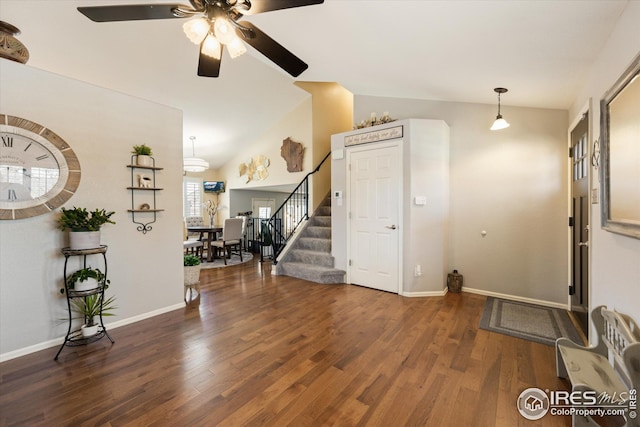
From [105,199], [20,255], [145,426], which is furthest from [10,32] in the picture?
[145,426]

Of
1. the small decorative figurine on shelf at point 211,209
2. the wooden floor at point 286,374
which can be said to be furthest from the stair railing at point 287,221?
the wooden floor at point 286,374

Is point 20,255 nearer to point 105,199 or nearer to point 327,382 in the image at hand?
point 105,199

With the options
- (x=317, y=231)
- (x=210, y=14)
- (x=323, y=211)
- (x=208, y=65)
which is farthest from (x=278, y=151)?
(x=210, y=14)

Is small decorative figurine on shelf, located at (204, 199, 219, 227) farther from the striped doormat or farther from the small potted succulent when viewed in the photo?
the striped doormat

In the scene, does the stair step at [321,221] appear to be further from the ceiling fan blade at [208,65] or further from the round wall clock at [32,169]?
the round wall clock at [32,169]

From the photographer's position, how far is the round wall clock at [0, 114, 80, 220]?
216 centimetres

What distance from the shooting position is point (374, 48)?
2.80 meters

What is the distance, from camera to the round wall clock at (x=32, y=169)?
2.16 m

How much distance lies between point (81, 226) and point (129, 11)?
182cm

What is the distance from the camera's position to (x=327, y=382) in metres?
1.87

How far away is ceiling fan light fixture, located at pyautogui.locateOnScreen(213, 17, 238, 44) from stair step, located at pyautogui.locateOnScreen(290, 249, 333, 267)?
348 cm

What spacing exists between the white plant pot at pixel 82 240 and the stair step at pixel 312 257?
312 centimetres

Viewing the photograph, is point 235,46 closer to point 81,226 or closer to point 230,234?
point 81,226

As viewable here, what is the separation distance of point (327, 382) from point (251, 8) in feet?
8.78
